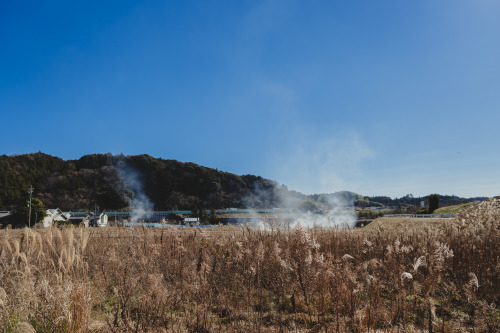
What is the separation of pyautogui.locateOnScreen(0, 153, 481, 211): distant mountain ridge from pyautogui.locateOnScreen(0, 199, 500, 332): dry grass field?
244 ft

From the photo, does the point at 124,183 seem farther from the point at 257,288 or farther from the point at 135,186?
the point at 257,288

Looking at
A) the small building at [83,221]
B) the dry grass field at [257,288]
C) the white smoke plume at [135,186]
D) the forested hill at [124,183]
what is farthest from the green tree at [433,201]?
the white smoke plume at [135,186]

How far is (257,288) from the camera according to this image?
4.44 meters

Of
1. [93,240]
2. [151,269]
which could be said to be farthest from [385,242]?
[93,240]

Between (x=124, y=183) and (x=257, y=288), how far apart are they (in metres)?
113

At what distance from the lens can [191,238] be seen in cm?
749

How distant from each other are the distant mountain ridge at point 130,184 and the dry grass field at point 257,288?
2932 inches

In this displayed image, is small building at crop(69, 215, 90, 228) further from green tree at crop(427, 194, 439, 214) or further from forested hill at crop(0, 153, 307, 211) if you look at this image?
green tree at crop(427, 194, 439, 214)

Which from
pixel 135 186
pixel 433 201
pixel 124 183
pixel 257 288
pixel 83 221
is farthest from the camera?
pixel 135 186

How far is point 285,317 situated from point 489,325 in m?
Result: 2.58

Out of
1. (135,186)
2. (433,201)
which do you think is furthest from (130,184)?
(433,201)

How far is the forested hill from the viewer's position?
8425 cm

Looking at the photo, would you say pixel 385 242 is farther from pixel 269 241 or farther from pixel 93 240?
pixel 93 240

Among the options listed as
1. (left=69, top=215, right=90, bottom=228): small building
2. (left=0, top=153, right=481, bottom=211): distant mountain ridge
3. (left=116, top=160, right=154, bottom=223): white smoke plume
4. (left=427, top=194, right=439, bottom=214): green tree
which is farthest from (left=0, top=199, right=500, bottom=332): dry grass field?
(left=116, top=160, right=154, bottom=223): white smoke plume
